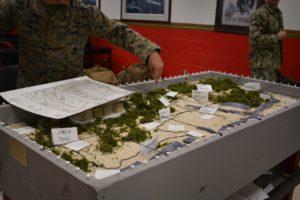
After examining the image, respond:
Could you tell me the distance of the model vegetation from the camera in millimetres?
1140

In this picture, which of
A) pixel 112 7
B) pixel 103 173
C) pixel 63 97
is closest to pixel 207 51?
pixel 112 7

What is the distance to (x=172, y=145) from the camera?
3.74 feet

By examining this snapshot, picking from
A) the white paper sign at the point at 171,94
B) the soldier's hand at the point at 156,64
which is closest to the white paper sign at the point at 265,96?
the white paper sign at the point at 171,94

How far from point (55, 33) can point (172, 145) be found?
0.98 meters

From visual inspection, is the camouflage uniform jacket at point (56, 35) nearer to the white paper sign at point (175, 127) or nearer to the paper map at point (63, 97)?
the paper map at point (63, 97)

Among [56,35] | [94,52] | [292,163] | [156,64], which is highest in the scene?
[56,35]

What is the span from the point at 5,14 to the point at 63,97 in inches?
23.3

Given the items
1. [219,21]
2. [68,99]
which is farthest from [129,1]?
[68,99]

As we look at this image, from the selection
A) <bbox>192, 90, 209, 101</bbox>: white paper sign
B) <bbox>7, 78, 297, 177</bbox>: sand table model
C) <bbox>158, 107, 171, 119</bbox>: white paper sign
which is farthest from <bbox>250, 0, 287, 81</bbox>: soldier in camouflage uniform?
<bbox>158, 107, 171, 119</bbox>: white paper sign

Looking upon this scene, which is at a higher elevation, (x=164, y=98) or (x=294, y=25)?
(x=294, y=25)

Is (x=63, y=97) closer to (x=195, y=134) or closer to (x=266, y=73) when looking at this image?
(x=195, y=134)

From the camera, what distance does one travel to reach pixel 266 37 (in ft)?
10.3

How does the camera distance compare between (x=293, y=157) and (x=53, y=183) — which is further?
(x=293, y=157)

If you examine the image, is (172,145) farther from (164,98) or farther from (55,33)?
(55,33)
